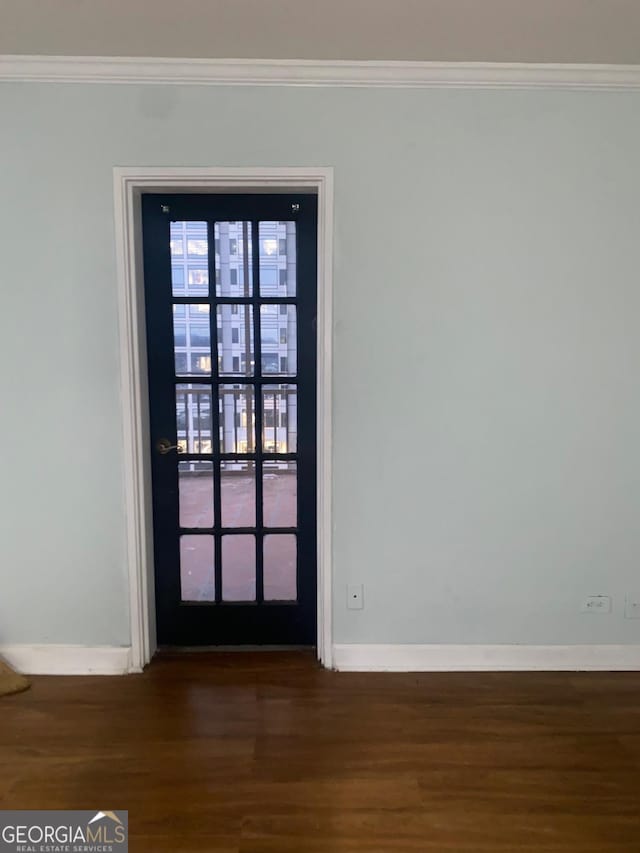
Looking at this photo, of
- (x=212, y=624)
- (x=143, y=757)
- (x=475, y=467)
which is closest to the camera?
(x=143, y=757)

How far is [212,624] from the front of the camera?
9.01ft

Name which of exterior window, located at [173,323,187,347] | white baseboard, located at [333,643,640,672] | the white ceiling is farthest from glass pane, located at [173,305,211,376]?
white baseboard, located at [333,643,640,672]

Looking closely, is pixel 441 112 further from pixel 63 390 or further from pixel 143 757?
pixel 143 757

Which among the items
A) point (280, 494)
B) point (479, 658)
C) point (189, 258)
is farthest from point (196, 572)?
point (189, 258)

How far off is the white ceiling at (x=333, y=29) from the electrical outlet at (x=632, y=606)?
2.24 meters

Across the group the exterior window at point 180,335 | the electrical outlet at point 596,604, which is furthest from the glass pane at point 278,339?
the electrical outlet at point 596,604

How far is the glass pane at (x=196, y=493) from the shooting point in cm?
266

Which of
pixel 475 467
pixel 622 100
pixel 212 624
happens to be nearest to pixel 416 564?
pixel 475 467

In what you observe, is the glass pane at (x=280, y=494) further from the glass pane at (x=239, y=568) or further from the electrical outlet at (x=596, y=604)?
the electrical outlet at (x=596, y=604)

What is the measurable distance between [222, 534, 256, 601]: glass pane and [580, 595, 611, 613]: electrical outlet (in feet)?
5.02

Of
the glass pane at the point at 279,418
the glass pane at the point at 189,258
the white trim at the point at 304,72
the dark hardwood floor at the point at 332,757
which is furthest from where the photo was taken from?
the glass pane at the point at 279,418

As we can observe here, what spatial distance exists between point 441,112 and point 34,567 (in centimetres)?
259

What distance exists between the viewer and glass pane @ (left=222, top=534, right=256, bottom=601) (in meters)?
2.72

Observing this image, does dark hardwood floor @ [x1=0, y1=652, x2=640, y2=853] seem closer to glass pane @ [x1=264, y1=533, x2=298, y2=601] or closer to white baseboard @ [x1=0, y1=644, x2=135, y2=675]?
white baseboard @ [x1=0, y1=644, x2=135, y2=675]
